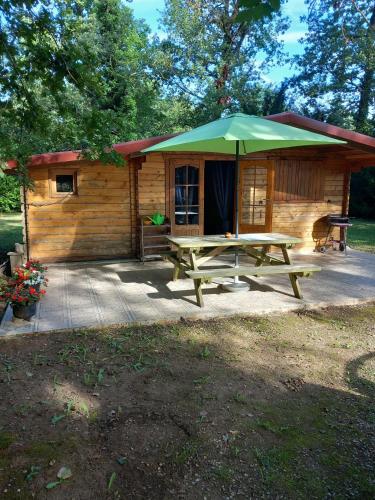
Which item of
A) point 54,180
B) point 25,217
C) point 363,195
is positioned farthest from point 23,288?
point 363,195

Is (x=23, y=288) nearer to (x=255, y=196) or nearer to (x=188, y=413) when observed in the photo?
(x=188, y=413)

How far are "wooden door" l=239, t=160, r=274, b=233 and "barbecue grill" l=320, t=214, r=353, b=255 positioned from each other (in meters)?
1.44

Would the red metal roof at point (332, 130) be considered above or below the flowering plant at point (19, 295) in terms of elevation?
above

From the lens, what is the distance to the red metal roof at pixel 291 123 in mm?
6074

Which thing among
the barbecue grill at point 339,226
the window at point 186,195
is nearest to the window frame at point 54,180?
the window at point 186,195

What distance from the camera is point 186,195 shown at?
7426 millimetres

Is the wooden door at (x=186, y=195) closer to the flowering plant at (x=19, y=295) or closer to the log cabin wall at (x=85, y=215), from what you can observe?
the log cabin wall at (x=85, y=215)

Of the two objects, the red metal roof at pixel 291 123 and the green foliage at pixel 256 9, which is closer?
the green foliage at pixel 256 9

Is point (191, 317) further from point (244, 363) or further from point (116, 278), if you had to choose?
point (116, 278)

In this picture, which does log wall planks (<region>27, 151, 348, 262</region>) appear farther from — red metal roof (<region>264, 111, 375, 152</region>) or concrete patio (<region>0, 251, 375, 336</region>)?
red metal roof (<region>264, 111, 375, 152</region>)

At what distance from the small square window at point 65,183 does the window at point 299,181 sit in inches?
158

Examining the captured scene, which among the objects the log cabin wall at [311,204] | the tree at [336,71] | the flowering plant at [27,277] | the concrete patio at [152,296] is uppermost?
the tree at [336,71]

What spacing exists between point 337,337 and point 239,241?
5.74 feet

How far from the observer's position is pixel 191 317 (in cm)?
410
